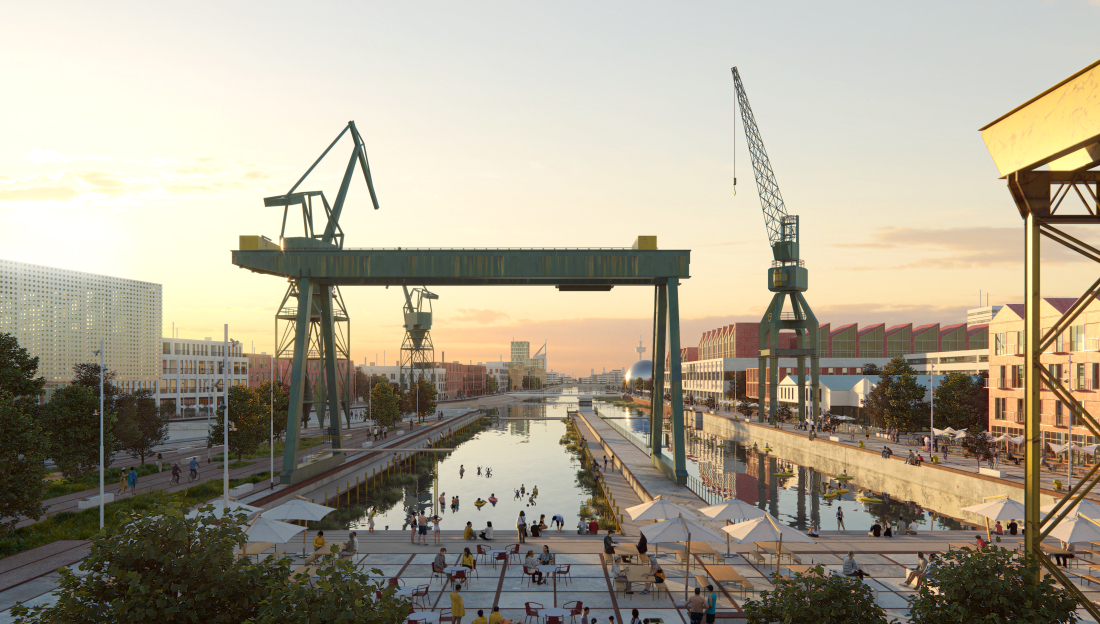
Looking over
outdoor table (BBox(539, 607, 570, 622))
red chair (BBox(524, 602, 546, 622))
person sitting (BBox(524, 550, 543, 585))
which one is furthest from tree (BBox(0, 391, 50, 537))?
outdoor table (BBox(539, 607, 570, 622))

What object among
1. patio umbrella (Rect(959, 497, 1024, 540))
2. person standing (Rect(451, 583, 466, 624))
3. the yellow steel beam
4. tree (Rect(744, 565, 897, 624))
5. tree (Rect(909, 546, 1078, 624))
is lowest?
person standing (Rect(451, 583, 466, 624))

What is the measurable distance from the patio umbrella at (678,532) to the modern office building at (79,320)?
9953 centimetres

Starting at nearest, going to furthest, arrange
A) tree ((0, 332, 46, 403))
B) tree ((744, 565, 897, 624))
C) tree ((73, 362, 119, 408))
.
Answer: tree ((744, 565, 897, 624)) → tree ((0, 332, 46, 403)) → tree ((73, 362, 119, 408))

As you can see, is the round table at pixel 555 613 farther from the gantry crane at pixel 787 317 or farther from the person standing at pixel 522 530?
the gantry crane at pixel 787 317

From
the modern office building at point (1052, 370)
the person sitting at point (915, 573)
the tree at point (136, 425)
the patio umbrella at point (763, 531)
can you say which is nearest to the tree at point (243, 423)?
the tree at point (136, 425)

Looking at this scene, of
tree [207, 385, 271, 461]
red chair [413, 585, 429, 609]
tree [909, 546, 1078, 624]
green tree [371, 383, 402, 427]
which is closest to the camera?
tree [909, 546, 1078, 624]

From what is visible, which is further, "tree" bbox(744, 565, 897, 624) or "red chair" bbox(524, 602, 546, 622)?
"red chair" bbox(524, 602, 546, 622)

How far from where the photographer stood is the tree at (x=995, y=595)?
824 cm

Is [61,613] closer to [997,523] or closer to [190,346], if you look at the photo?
[997,523]

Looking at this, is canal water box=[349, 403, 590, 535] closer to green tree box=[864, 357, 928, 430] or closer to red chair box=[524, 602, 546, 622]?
red chair box=[524, 602, 546, 622]

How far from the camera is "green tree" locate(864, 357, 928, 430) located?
59.9 meters

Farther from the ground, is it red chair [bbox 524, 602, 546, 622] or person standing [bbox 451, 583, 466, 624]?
person standing [bbox 451, 583, 466, 624]

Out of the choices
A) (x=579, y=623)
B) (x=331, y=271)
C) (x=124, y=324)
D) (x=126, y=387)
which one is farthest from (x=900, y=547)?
(x=124, y=324)

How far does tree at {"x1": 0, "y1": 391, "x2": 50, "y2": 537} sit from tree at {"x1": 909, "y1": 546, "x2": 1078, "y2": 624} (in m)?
29.0
